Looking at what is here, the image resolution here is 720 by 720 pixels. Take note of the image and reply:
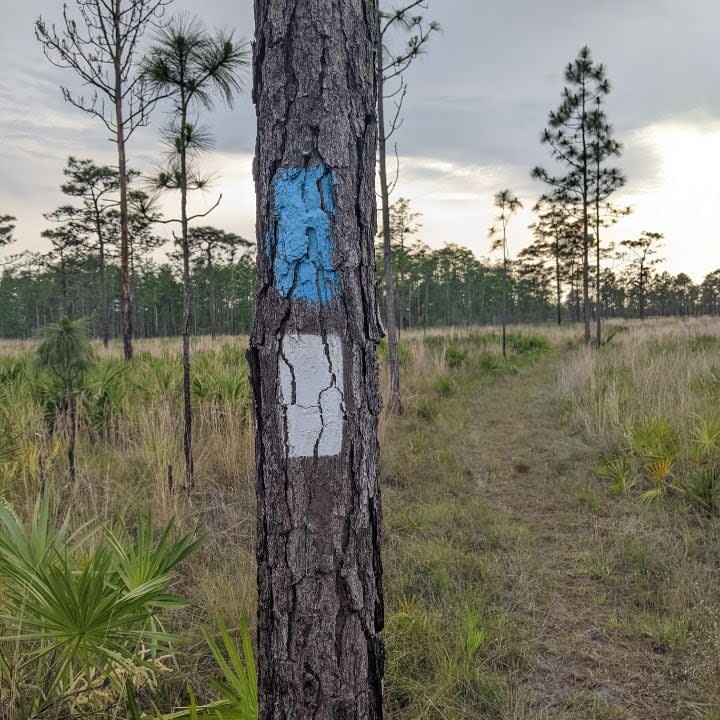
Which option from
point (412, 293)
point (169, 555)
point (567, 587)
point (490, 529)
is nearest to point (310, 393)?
point (169, 555)

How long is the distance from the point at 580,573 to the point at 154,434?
417 centimetres

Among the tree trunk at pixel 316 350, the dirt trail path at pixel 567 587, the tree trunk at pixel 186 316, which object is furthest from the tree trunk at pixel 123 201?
the tree trunk at pixel 316 350

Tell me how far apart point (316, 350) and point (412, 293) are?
66.3m

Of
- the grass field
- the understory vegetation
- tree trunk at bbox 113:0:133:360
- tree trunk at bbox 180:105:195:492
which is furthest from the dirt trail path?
tree trunk at bbox 113:0:133:360

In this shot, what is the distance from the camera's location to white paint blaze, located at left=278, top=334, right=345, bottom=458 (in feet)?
4.34

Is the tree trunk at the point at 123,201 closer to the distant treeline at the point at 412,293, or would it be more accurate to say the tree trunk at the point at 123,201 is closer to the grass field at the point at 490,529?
the grass field at the point at 490,529

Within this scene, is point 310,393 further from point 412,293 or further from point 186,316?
point 412,293

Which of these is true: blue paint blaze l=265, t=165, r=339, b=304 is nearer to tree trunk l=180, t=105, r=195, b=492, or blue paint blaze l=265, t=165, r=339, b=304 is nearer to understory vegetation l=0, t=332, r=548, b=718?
understory vegetation l=0, t=332, r=548, b=718

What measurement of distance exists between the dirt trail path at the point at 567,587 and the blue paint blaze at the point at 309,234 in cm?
222

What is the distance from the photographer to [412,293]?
218ft

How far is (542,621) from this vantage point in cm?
291

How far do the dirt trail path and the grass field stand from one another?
0.01 m

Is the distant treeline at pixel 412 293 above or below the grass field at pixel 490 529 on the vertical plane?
above

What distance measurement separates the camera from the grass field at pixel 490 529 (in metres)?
2.35
